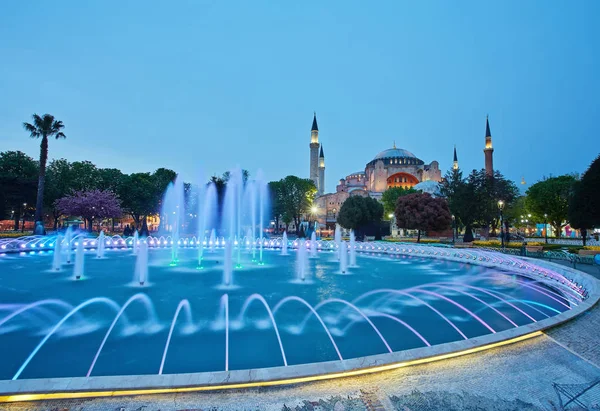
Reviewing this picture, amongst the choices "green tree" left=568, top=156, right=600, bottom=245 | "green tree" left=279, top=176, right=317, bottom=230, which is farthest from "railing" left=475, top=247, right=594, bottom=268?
"green tree" left=279, top=176, right=317, bottom=230

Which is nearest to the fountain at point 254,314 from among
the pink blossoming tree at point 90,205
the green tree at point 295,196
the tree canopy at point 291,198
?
the pink blossoming tree at point 90,205

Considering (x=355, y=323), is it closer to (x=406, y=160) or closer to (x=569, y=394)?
(x=569, y=394)

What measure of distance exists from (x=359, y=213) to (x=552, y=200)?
21312mm

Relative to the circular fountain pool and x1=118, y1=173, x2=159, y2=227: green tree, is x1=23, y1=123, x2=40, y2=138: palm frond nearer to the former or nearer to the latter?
x1=118, y1=173, x2=159, y2=227: green tree

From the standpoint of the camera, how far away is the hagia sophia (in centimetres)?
8019

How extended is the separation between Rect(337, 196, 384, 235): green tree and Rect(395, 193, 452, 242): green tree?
16.3ft

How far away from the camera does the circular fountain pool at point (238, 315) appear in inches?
209

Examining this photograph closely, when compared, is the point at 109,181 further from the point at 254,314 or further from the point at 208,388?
the point at 208,388

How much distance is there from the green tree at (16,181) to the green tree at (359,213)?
34.9 meters

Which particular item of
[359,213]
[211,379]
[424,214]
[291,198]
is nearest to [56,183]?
[291,198]

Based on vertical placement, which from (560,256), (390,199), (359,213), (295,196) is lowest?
(560,256)

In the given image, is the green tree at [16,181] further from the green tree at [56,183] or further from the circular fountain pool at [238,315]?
the circular fountain pool at [238,315]

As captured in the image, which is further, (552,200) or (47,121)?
(552,200)

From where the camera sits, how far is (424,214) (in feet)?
106
